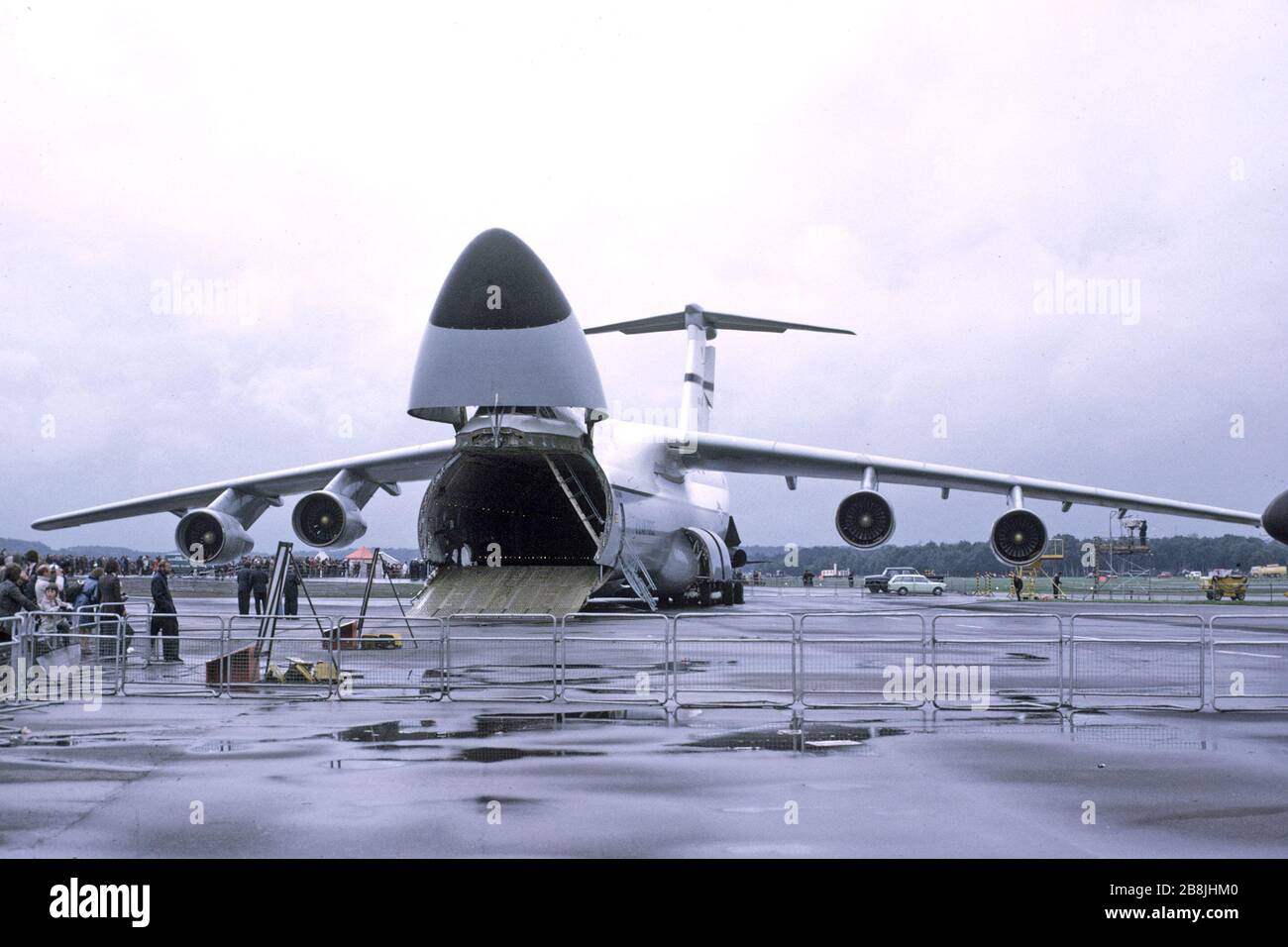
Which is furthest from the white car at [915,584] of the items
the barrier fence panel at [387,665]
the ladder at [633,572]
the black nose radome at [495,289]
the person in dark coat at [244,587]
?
the barrier fence panel at [387,665]

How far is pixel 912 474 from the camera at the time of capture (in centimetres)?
2778

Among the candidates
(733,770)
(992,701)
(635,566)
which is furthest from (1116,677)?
(635,566)

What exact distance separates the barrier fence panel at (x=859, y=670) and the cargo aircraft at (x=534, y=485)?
5.28m

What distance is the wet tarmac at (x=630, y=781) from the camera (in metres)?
6.79

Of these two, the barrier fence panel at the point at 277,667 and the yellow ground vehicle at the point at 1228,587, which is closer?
the barrier fence panel at the point at 277,667

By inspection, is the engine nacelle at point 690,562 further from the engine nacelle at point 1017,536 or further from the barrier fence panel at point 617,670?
the barrier fence panel at point 617,670

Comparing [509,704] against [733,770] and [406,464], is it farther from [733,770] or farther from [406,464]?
[406,464]

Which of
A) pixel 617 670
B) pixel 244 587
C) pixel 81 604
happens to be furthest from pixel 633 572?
pixel 81 604

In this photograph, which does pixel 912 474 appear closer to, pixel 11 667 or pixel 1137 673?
pixel 1137 673

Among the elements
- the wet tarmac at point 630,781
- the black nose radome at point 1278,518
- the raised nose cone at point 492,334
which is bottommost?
the wet tarmac at point 630,781

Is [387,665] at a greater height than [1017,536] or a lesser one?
lesser

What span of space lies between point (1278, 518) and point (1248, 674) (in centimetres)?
866

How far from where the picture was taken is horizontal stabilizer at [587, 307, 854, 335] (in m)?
34.4
